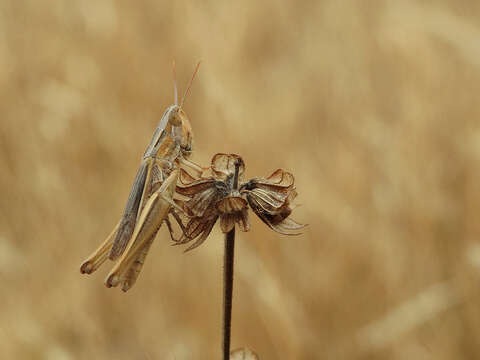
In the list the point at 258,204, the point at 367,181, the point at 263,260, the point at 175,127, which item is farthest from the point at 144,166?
the point at 367,181

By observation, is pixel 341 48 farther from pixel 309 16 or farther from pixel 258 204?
pixel 258 204

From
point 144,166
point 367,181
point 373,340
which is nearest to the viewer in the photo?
point 144,166

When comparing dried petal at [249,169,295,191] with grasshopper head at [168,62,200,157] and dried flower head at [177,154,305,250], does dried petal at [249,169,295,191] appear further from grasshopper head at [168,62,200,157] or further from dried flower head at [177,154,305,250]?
grasshopper head at [168,62,200,157]

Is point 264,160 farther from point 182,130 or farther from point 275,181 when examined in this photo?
point 275,181

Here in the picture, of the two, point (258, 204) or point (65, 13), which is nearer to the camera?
point (258, 204)

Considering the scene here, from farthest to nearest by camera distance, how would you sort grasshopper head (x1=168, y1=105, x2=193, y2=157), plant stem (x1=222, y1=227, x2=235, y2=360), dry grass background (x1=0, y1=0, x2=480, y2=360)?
dry grass background (x1=0, y1=0, x2=480, y2=360) → grasshopper head (x1=168, y1=105, x2=193, y2=157) → plant stem (x1=222, y1=227, x2=235, y2=360)

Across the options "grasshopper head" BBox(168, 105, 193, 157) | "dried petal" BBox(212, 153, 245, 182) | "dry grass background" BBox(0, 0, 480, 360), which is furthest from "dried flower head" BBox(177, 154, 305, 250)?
"dry grass background" BBox(0, 0, 480, 360)
